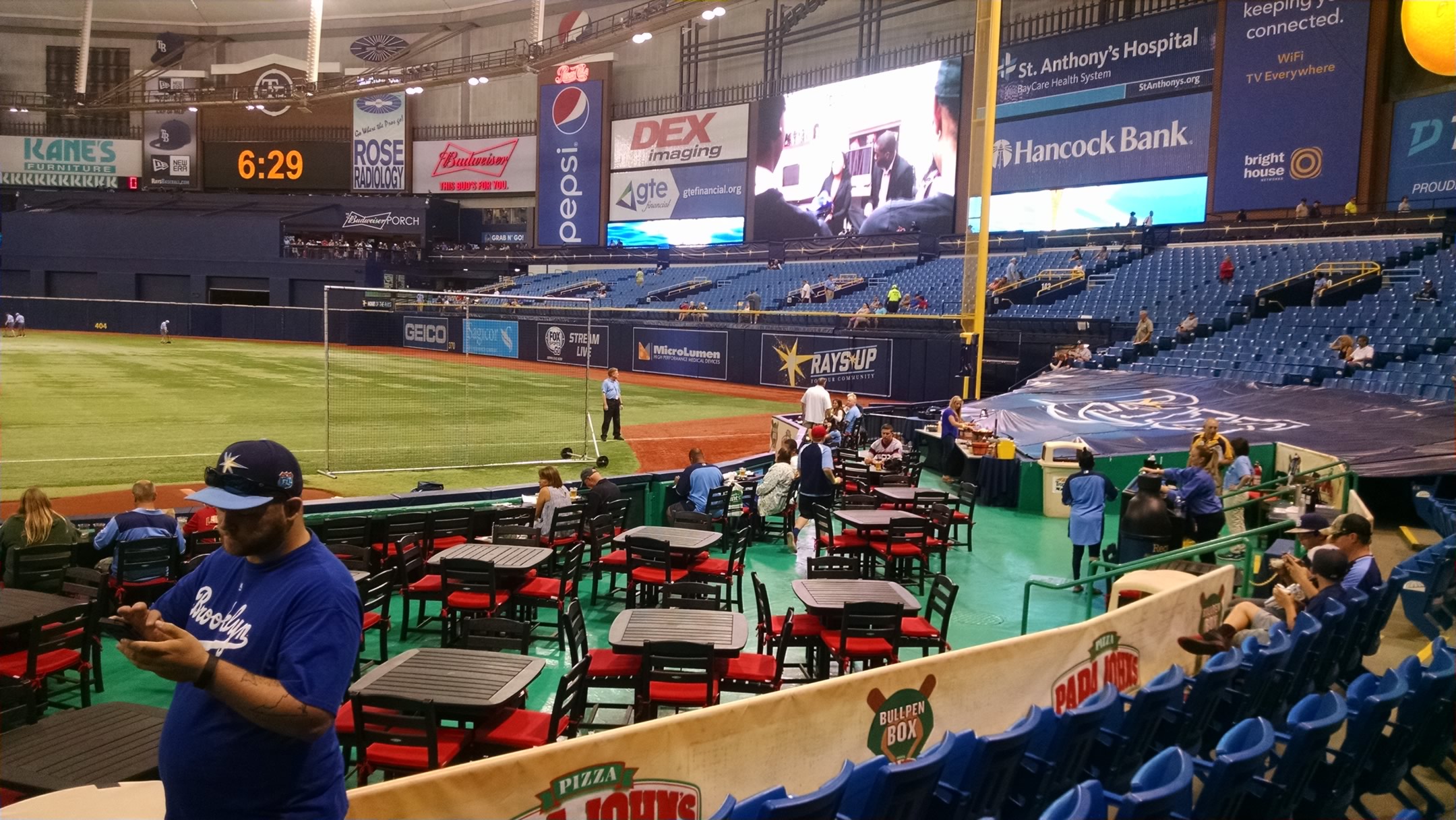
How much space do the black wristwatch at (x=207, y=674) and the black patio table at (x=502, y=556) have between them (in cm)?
559

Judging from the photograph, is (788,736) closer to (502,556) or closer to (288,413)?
(502,556)

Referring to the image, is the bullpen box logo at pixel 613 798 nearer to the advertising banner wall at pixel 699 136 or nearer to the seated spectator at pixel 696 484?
the seated spectator at pixel 696 484

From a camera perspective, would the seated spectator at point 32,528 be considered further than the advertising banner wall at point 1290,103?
No

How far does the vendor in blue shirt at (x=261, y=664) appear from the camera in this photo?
2.54 meters

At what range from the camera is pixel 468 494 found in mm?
12320

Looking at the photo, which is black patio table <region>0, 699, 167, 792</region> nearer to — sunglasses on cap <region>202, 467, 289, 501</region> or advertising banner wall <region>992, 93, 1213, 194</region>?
sunglasses on cap <region>202, 467, 289, 501</region>

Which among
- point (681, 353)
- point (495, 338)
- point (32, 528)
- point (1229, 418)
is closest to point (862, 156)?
point (681, 353)

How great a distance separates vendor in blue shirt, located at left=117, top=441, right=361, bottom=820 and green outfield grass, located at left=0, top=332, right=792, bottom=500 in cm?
1257

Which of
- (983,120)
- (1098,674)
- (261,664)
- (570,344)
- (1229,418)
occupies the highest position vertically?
(983,120)

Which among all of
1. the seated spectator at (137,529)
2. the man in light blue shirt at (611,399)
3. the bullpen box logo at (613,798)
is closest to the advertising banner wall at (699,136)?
the man in light blue shirt at (611,399)

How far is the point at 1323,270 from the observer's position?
958 inches

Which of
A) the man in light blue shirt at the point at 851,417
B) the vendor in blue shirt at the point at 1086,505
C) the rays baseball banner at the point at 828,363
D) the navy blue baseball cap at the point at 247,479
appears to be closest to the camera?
the navy blue baseball cap at the point at 247,479

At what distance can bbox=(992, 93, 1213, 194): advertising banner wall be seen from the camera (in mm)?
30984

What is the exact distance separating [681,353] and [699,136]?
17.2m
